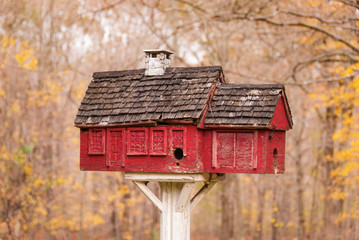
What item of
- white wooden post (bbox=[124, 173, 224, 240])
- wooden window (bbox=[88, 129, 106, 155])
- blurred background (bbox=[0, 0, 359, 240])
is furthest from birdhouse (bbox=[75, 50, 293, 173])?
blurred background (bbox=[0, 0, 359, 240])

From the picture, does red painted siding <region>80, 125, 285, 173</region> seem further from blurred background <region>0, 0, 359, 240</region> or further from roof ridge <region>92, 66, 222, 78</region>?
blurred background <region>0, 0, 359, 240</region>

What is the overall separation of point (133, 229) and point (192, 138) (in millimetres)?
12144

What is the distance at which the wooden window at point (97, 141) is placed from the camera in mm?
7238

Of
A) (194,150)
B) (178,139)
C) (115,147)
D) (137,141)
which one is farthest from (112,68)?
(194,150)

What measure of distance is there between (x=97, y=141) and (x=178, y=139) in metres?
1.33

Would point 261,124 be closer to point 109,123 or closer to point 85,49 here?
point 109,123

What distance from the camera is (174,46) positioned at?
566 inches

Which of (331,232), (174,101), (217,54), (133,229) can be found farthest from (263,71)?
(174,101)

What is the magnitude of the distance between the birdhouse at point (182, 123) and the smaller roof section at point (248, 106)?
0.01 m

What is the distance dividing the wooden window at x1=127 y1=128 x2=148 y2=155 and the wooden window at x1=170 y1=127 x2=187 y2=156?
412 millimetres

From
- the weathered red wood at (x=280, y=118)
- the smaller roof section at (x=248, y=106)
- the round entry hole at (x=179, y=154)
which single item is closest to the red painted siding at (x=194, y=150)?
the round entry hole at (x=179, y=154)

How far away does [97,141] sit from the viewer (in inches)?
287

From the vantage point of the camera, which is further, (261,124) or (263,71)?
(263,71)

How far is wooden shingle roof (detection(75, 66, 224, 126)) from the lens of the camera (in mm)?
6652
